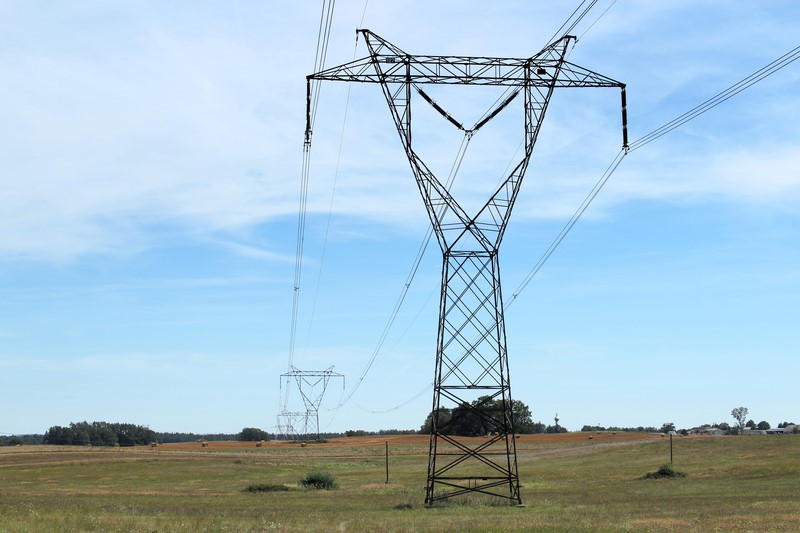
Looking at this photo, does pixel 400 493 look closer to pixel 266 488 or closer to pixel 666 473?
pixel 266 488

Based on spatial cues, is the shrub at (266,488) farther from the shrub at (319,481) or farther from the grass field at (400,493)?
the shrub at (319,481)

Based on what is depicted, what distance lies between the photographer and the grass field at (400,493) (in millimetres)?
35031

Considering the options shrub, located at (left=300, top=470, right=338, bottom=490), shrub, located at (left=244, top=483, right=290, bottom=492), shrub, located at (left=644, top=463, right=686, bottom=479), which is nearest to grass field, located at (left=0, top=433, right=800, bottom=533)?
shrub, located at (left=644, top=463, right=686, bottom=479)

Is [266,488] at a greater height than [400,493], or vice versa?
[400,493]

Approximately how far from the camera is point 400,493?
65.6 meters

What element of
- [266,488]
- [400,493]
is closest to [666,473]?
[400,493]

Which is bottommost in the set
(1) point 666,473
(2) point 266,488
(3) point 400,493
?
(2) point 266,488

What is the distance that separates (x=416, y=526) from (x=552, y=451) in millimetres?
112636

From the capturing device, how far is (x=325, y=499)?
59.7 metres

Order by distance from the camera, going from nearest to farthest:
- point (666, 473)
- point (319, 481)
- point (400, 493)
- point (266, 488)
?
point (400, 493)
point (266, 488)
point (319, 481)
point (666, 473)

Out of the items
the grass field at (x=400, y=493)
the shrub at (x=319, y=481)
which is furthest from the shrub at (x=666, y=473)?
the shrub at (x=319, y=481)

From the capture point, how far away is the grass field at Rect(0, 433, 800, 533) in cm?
3503

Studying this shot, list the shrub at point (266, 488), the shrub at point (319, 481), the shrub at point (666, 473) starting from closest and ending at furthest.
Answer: the shrub at point (266, 488) → the shrub at point (319, 481) → the shrub at point (666, 473)

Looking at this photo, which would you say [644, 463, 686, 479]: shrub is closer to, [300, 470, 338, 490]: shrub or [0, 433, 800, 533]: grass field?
[0, 433, 800, 533]: grass field
